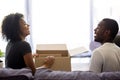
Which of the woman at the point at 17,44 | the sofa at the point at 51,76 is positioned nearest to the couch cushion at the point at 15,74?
the sofa at the point at 51,76

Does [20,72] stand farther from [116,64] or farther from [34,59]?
[116,64]

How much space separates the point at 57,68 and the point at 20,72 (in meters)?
0.59

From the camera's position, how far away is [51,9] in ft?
14.2

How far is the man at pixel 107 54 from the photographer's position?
1.84m

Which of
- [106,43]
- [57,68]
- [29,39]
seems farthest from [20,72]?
[29,39]

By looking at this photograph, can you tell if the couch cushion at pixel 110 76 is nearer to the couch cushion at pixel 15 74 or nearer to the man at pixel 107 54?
the man at pixel 107 54

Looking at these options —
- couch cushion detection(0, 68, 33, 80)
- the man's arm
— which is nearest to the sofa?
couch cushion detection(0, 68, 33, 80)

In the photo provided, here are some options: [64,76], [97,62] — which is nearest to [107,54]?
[97,62]

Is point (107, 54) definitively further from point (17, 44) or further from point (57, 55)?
point (17, 44)

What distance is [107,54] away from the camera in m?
1.85

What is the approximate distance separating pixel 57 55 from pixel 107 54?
533 millimetres

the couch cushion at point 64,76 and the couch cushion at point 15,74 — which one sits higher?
the couch cushion at point 15,74

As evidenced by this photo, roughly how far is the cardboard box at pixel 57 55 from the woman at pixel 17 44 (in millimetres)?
84

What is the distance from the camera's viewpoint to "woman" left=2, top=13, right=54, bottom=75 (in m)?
2.01
